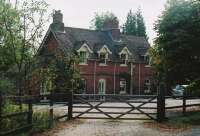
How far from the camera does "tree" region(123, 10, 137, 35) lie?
4204 inches

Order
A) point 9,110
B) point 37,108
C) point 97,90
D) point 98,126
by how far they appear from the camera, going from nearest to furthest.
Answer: point 9,110, point 37,108, point 98,126, point 97,90

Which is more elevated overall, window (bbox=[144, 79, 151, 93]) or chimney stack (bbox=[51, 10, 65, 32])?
chimney stack (bbox=[51, 10, 65, 32])

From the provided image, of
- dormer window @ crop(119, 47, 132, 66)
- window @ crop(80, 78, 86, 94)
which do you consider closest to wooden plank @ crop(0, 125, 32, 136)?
window @ crop(80, 78, 86, 94)

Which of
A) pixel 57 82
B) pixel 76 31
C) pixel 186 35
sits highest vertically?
pixel 76 31

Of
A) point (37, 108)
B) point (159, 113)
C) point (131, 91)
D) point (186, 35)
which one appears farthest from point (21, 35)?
point (131, 91)

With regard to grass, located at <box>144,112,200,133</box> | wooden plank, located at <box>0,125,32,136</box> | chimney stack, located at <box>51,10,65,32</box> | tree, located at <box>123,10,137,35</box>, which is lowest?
Answer: grass, located at <box>144,112,200,133</box>

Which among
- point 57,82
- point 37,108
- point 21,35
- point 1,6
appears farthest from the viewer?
point 57,82

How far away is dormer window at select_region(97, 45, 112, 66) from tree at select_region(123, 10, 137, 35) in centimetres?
5340

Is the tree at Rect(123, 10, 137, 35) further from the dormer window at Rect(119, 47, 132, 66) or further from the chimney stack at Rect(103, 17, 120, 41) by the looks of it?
the dormer window at Rect(119, 47, 132, 66)

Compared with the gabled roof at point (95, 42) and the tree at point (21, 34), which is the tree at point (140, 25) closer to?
the gabled roof at point (95, 42)

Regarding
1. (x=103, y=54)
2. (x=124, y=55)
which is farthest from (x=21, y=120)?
(x=124, y=55)

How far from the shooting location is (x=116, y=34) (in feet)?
193

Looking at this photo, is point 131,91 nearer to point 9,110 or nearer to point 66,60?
point 66,60

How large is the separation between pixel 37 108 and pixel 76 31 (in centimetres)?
3722
